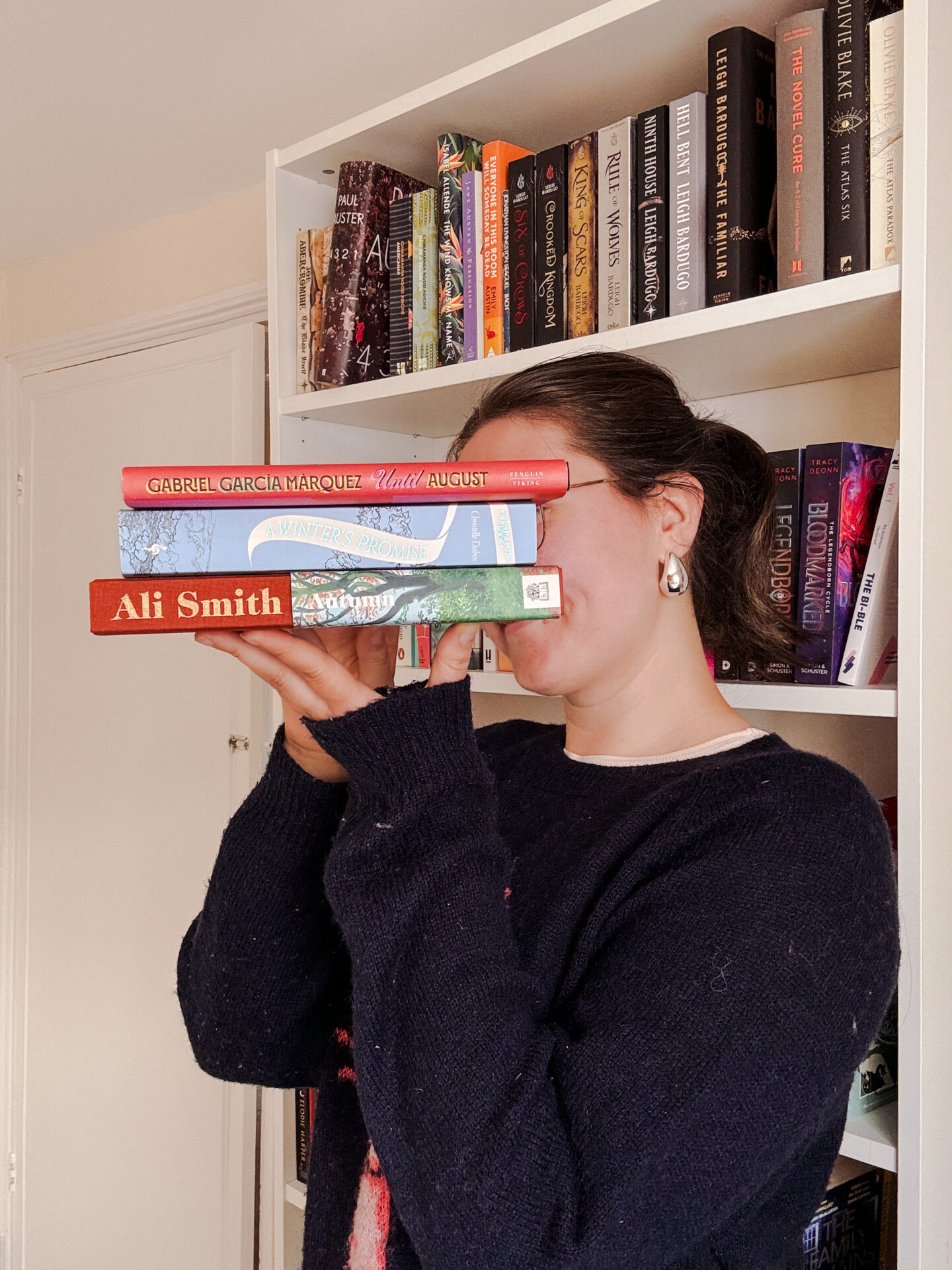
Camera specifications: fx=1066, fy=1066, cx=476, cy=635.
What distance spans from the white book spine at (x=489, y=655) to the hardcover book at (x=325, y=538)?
2.49ft

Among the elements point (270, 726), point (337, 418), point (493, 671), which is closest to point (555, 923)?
point (493, 671)

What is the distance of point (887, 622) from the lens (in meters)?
1.02

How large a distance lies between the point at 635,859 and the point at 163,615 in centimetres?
36

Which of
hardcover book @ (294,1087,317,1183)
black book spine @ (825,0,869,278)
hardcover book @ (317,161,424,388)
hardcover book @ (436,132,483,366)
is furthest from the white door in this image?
black book spine @ (825,0,869,278)

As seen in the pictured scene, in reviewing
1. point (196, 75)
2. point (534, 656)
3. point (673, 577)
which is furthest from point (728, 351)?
point (196, 75)

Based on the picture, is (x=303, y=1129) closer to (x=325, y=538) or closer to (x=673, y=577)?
(x=673, y=577)

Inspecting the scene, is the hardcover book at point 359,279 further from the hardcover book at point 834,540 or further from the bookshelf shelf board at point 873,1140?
the bookshelf shelf board at point 873,1140

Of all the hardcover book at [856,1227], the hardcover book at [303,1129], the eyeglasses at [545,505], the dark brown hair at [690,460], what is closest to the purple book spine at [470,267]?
the dark brown hair at [690,460]

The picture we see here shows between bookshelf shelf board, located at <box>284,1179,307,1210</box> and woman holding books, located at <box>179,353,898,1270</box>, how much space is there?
77cm

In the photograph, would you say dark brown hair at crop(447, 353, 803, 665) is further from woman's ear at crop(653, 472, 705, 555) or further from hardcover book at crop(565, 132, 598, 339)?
hardcover book at crop(565, 132, 598, 339)

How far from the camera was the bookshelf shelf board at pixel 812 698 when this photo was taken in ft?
3.06

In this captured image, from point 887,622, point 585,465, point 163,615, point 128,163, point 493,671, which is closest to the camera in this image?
point 163,615

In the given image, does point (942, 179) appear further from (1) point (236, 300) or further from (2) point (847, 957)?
(1) point (236, 300)

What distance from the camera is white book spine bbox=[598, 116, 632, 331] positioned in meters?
1.12
